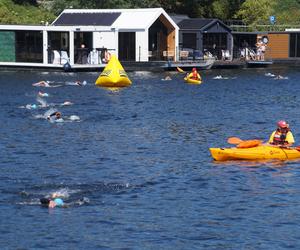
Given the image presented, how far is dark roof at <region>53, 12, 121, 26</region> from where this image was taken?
358ft

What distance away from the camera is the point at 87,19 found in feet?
366

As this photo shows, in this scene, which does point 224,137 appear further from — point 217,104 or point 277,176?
point 217,104

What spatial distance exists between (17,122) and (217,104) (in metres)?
20.0

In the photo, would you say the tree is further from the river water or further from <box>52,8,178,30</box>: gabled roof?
the river water

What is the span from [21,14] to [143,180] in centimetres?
8932

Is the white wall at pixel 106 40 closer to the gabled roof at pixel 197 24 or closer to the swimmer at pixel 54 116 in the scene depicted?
the gabled roof at pixel 197 24

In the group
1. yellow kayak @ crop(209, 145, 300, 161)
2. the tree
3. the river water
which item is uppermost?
the tree

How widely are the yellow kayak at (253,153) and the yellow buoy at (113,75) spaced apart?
129 feet

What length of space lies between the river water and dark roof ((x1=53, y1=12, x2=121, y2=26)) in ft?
132

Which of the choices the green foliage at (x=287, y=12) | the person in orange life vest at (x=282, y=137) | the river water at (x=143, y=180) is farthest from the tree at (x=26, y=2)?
the person in orange life vest at (x=282, y=137)

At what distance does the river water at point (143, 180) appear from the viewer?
2917cm

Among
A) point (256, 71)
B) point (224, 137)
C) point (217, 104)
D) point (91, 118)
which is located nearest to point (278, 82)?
point (256, 71)

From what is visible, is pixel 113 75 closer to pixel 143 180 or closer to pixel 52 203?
pixel 143 180

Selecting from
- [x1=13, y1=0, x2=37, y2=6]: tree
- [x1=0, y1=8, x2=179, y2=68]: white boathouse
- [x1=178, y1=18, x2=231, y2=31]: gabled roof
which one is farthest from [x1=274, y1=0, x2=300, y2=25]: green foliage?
[x1=13, y1=0, x2=37, y2=6]: tree
